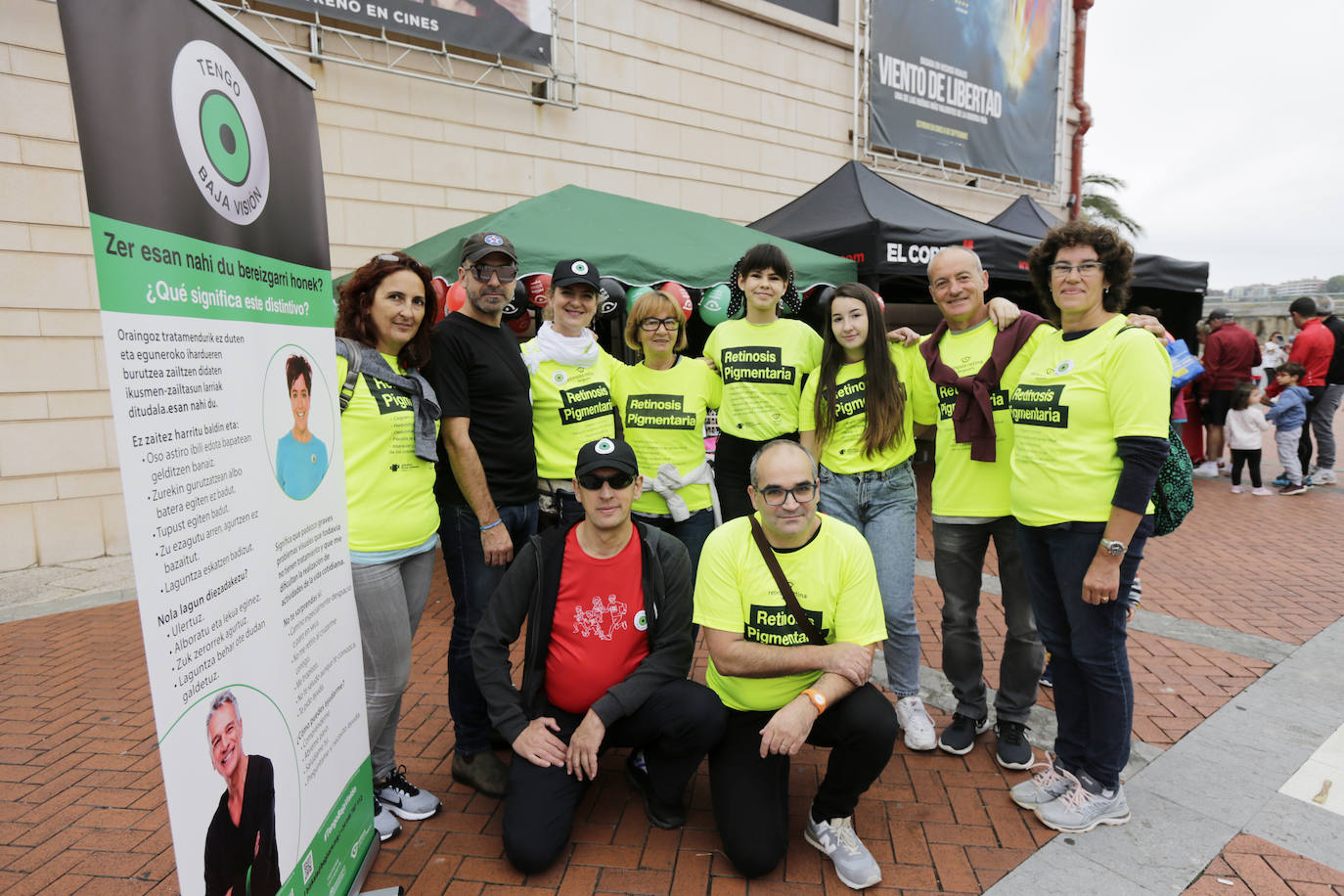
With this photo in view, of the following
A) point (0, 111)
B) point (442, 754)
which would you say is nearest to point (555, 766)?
point (442, 754)

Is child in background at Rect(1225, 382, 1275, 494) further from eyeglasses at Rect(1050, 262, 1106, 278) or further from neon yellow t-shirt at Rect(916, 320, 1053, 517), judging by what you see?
eyeglasses at Rect(1050, 262, 1106, 278)

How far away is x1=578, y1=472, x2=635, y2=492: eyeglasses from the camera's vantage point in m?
2.55

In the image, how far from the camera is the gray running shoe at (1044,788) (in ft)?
8.89

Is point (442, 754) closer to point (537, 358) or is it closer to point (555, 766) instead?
point (555, 766)

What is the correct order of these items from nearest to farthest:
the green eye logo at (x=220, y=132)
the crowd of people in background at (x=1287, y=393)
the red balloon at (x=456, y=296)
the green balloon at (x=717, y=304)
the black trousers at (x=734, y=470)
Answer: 1. the green eye logo at (x=220, y=132)
2. the black trousers at (x=734, y=470)
3. the red balloon at (x=456, y=296)
4. the green balloon at (x=717, y=304)
5. the crowd of people in background at (x=1287, y=393)

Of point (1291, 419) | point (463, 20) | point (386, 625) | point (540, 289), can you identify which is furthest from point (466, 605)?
point (1291, 419)

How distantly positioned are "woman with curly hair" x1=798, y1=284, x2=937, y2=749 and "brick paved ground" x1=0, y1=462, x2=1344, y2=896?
1.36 feet

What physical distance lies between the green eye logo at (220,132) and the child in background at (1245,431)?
10033 mm

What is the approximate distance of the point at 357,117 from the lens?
7.11 meters

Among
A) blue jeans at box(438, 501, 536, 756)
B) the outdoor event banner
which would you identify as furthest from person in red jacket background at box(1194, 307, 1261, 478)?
the outdoor event banner

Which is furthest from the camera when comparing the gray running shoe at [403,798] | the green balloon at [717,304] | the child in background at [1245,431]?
the child in background at [1245,431]

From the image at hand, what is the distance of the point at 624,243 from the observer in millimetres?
5301

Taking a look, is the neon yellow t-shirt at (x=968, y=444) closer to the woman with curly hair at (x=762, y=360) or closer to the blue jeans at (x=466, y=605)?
the woman with curly hair at (x=762, y=360)

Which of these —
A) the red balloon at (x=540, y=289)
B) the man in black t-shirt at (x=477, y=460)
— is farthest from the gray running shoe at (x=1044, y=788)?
the red balloon at (x=540, y=289)
